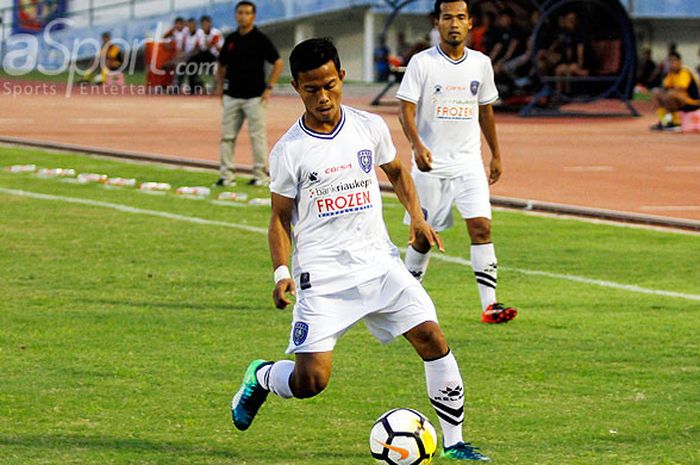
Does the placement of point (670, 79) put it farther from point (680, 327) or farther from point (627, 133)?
point (680, 327)

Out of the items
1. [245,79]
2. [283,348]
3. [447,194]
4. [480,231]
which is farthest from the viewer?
[245,79]

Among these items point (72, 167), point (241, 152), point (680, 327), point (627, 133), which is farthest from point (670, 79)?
point (680, 327)

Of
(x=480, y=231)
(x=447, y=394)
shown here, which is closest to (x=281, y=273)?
(x=447, y=394)

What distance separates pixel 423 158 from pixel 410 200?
366cm

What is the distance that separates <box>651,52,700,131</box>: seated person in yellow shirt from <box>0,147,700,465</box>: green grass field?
51.4 feet

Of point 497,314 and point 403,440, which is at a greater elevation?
point 403,440

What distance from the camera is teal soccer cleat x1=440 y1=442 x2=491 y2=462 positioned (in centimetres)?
720

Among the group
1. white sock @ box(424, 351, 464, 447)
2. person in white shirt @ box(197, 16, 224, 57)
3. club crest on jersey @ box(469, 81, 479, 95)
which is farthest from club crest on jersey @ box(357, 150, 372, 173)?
person in white shirt @ box(197, 16, 224, 57)

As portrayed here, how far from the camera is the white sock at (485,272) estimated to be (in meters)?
11.1

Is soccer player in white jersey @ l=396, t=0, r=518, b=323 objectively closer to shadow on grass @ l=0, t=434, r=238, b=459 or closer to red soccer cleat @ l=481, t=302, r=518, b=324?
red soccer cleat @ l=481, t=302, r=518, b=324

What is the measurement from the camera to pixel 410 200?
24.6 ft

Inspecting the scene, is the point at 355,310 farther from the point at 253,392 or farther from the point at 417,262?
the point at 417,262

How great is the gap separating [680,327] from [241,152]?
15202 millimetres

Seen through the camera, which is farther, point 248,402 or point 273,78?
point 273,78
